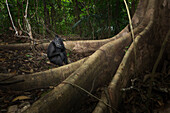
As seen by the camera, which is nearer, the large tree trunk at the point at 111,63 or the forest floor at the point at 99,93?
the large tree trunk at the point at 111,63

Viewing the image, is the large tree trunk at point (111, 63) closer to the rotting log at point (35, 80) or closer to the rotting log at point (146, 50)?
the rotting log at point (146, 50)

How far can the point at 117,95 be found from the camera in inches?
75.4

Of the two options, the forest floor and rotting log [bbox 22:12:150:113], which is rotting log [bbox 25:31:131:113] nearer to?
rotting log [bbox 22:12:150:113]

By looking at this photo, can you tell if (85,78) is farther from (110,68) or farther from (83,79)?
(110,68)

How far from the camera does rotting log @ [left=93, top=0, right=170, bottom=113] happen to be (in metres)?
1.96

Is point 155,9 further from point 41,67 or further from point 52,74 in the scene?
point 41,67

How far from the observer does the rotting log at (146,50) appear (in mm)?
1961

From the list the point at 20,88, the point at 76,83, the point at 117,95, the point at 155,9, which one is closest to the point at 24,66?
the point at 20,88

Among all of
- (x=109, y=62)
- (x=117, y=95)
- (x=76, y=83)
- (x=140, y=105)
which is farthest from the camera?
(x=109, y=62)

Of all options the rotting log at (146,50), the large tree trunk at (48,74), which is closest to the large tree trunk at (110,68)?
the rotting log at (146,50)

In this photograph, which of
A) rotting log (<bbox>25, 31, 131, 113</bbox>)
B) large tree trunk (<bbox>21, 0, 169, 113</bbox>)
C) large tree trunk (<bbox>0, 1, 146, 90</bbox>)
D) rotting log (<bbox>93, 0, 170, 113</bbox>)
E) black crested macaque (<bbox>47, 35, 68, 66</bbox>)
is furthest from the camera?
black crested macaque (<bbox>47, 35, 68, 66</bbox>)

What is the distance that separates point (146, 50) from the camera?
2922 mm

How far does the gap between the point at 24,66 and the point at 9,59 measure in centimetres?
46

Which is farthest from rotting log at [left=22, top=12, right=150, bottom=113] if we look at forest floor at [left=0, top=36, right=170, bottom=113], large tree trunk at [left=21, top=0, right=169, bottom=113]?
forest floor at [left=0, top=36, right=170, bottom=113]
